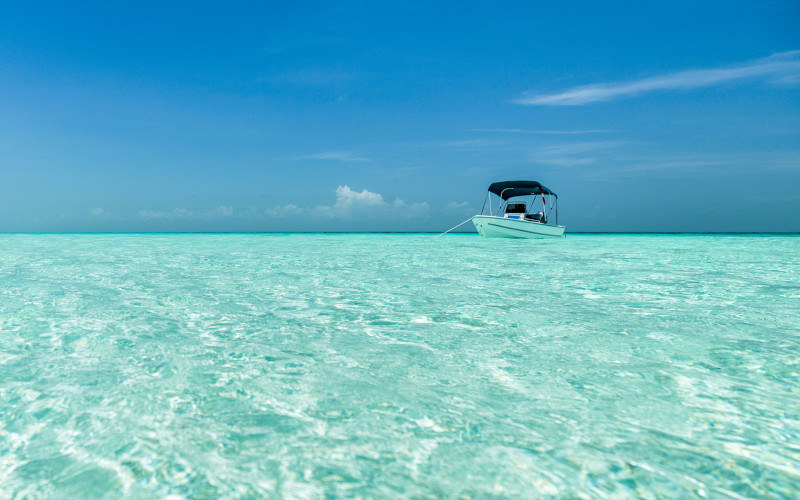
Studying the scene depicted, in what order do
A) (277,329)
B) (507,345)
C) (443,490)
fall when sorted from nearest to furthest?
(443,490), (507,345), (277,329)

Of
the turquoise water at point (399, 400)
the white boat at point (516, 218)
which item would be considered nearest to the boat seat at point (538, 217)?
the white boat at point (516, 218)

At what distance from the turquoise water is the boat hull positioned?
727 inches

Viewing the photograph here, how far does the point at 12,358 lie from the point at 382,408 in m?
2.86

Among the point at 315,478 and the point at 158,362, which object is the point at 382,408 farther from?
the point at 158,362

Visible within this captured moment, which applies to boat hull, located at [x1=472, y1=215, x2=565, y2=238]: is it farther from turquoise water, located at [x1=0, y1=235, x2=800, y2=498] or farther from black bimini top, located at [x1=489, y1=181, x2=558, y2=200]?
turquoise water, located at [x1=0, y1=235, x2=800, y2=498]

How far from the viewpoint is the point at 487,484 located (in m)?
1.78

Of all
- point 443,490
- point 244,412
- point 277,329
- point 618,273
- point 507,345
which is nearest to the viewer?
point 443,490

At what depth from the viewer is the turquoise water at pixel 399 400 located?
72.1 inches

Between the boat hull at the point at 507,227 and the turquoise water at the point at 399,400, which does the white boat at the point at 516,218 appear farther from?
the turquoise water at the point at 399,400

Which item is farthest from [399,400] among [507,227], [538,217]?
[538,217]

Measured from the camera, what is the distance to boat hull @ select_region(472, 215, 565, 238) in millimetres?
24016

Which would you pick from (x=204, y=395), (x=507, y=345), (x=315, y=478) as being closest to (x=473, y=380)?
(x=507, y=345)

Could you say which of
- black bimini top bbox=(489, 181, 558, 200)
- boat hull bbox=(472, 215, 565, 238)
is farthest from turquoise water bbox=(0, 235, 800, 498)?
black bimini top bbox=(489, 181, 558, 200)

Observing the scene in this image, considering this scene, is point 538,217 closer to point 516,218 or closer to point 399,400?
point 516,218
